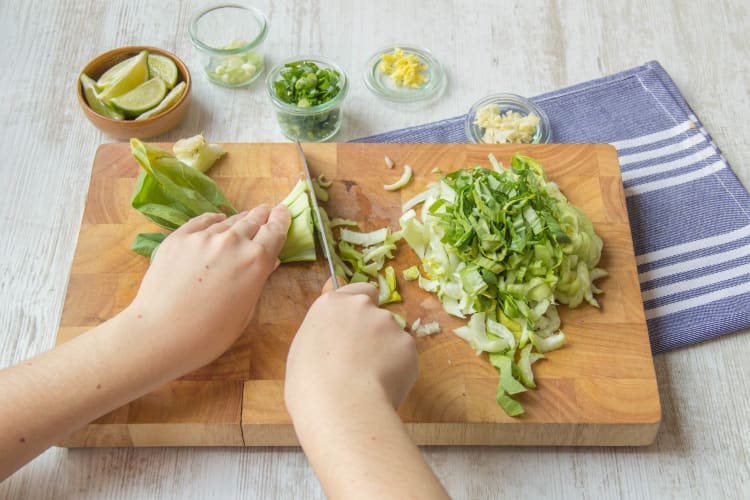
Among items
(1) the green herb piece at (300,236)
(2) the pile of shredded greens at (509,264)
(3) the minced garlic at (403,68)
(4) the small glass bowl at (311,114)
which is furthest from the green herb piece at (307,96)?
(2) the pile of shredded greens at (509,264)

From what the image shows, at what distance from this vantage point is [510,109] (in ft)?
7.62

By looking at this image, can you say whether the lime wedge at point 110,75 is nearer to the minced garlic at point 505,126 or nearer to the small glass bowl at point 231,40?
the small glass bowl at point 231,40

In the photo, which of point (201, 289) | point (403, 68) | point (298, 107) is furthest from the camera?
point (403, 68)

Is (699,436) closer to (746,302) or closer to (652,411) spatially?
(652,411)

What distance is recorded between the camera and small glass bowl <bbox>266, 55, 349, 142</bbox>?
2.15 metres

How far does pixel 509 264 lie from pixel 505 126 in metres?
0.57

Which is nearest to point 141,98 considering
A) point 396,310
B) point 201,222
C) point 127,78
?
point 127,78

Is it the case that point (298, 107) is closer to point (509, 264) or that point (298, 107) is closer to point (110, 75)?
point (110, 75)

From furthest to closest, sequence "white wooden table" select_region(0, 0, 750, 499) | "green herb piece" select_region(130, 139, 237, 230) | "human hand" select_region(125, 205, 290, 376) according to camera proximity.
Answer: "green herb piece" select_region(130, 139, 237, 230), "white wooden table" select_region(0, 0, 750, 499), "human hand" select_region(125, 205, 290, 376)

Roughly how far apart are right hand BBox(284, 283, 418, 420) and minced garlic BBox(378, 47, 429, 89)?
898mm

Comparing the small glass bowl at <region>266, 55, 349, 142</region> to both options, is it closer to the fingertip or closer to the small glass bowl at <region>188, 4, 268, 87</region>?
the small glass bowl at <region>188, 4, 268, 87</region>

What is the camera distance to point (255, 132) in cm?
230

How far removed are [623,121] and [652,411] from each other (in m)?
0.91

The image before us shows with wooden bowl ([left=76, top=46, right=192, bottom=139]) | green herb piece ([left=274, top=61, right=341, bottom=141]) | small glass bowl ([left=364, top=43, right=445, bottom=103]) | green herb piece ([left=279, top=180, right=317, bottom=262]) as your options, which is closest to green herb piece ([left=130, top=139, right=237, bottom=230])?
green herb piece ([left=279, top=180, right=317, bottom=262])
